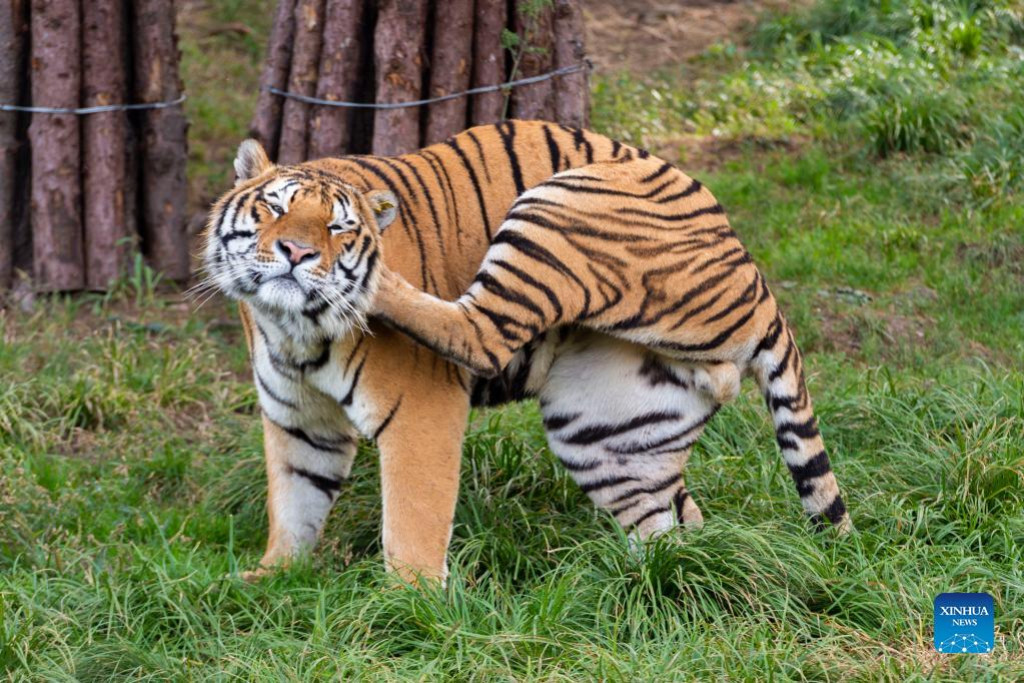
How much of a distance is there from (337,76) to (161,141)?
1.07 m

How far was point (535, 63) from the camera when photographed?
6008 millimetres

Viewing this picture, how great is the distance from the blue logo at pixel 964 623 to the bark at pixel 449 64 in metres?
3.24

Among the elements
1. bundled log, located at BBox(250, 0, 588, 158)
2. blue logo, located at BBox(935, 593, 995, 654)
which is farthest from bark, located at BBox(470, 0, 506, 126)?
blue logo, located at BBox(935, 593, 995, 654)

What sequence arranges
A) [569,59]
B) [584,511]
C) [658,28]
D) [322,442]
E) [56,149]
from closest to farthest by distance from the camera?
1. [322,442]
2. [584,511]
3. [569,59]
4. [56,149]
5. [658,28]

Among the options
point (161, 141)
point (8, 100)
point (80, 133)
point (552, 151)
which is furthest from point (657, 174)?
point (8, 100)

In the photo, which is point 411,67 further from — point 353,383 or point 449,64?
point 353,383

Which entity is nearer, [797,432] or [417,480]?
[417,480]

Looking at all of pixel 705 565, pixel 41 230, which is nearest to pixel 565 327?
pixel 705 565

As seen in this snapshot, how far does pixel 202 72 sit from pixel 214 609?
6.16 metres

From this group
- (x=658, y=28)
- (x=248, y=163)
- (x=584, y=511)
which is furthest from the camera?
(x=658, y=28)

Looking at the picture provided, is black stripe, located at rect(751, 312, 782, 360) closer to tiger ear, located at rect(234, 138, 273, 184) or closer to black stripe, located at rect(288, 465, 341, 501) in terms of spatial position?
black stripe, located at rect(288, 465, 341, 501)

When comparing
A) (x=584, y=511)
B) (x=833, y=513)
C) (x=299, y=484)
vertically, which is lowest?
(x=584, y=511)

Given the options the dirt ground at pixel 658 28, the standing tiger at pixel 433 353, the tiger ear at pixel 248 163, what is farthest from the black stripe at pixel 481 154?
the dirt ground at pixel 658 28

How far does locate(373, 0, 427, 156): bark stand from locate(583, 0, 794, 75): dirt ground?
3.79 m
